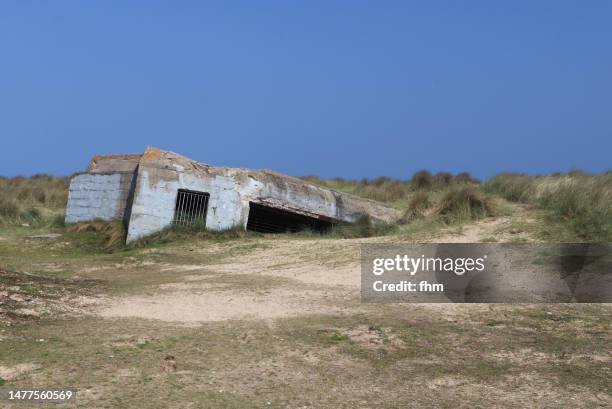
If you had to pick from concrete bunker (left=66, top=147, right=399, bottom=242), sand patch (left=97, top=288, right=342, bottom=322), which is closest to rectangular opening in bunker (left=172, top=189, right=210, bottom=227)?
concrete bunker (left=66, top=147, right=399, bottom=242)

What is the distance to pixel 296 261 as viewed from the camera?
10.6 meters

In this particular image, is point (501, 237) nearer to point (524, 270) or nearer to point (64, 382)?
point (524, 270)

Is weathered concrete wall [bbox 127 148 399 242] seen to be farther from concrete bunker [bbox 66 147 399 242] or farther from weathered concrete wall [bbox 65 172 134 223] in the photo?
weathered concrete wall [bbox 65 172 134 223]

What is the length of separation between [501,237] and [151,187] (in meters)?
6.71

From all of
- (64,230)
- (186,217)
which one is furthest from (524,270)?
(64,230)

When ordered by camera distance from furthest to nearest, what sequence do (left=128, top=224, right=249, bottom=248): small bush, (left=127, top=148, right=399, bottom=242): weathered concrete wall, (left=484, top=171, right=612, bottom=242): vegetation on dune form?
(left=127, top=148, right=399, bottom=242): weathered concrete wall
(left=128, top=224, right=249, bottom=248): small bush
(left=484, top=171, right=612, bottom=242): vegetation on dune

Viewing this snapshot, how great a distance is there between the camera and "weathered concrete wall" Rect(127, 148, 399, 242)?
1311 cm

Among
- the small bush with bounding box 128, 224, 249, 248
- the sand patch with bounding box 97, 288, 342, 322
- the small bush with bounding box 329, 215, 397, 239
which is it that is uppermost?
the small bush with bounding box 329, 215, 397, 239

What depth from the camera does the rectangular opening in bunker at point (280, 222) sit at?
14.7 m

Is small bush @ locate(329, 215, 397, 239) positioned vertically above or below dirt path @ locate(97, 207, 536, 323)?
above

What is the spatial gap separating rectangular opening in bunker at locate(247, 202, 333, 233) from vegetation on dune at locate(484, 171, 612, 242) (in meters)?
3.97

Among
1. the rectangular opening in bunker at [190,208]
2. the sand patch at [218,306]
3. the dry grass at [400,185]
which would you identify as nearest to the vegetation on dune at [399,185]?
the dry grass at [400,185]

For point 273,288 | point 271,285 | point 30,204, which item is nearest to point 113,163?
point 30,204

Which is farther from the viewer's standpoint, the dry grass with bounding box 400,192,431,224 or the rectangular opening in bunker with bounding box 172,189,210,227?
the rectangular opening in bunker with bounding box 172,189,210,227
